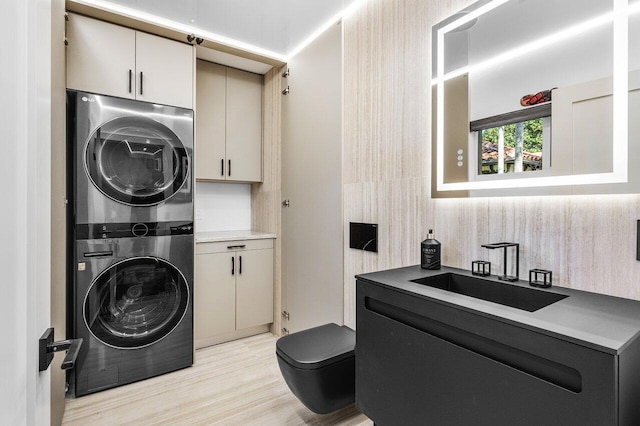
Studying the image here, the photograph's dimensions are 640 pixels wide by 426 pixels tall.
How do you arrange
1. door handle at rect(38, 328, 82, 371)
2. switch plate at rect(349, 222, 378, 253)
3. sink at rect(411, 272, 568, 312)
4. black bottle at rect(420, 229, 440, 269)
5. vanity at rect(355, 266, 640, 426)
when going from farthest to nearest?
switch plate at rect(349, 222, 378, 253) → black bottle at rect(420, 229, 440, 269) → sink at rect(411, 272, 568, 312) → vanity at rect(355, 266, 640, 426) → door handle at rect(38, 328, 82, 371)

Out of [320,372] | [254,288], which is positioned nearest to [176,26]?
[254,288]

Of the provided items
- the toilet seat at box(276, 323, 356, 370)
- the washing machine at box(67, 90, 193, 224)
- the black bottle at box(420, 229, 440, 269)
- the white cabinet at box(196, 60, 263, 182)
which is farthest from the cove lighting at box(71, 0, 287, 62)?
the toilet seat at box(276, 323, 356, 370)

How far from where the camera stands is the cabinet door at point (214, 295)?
9.01 feet

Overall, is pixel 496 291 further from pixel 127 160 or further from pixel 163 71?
pixel 163 71

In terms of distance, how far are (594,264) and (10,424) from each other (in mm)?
1669

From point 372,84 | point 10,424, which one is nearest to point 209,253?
point 372,84

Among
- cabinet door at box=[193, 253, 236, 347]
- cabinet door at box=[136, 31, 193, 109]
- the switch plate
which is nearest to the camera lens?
the switch plate

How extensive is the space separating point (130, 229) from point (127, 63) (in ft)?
3.96

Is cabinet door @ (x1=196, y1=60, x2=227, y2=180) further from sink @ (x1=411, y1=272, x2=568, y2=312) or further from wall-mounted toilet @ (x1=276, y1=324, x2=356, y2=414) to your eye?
sink @ (x1=411, y1=272, x2=568, y2=312)

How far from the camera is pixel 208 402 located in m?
2.08

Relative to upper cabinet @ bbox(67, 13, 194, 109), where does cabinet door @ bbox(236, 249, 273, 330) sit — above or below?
below

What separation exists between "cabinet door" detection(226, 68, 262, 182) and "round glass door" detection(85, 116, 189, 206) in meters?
0.74

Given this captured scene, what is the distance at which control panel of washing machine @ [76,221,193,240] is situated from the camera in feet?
7.02

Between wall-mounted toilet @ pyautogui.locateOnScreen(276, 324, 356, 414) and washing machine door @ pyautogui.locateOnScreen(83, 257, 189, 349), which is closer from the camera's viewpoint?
wall-mounted toilet @ pyautogui.locateOnScreen(276, 324, 356, 414)
